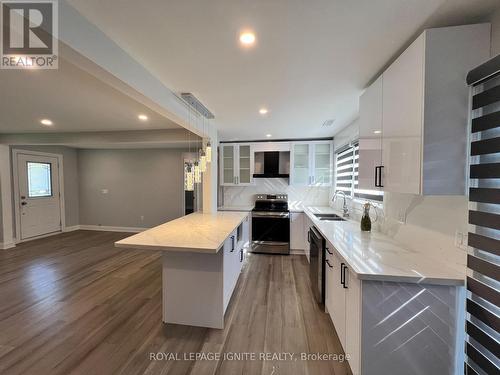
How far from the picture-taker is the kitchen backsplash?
4684 millimetres

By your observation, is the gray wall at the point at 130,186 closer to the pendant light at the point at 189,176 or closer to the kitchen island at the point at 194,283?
the pendant light at the point at 189,176

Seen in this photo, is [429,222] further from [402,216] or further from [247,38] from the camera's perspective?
[247,38]

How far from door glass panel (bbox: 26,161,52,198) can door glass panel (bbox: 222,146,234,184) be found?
473 cm

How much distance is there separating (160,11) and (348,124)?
2.96 m

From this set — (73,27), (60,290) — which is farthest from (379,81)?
(60,290)

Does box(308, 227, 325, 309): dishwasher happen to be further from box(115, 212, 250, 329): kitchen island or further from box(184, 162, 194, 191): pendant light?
box(184, 162, 194, 191): pendant light

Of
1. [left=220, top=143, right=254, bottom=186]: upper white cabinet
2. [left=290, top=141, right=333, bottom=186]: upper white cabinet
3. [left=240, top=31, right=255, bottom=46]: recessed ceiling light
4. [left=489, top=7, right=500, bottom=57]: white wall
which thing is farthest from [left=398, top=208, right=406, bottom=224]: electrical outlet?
[left=220, top=143, right=254, bottom=186]: upper white cabinet

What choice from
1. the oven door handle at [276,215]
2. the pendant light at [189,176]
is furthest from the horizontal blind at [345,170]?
the pendant light at [189,176]

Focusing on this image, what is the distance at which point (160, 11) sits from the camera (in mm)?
1134

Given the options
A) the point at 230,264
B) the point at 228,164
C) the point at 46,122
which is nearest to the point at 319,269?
the point at 230,264

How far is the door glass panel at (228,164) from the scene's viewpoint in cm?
470

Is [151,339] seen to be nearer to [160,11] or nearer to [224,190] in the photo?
[160,11]

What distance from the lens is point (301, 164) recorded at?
4461mm

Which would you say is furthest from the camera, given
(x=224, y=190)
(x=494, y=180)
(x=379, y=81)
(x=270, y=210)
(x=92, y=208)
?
(x=92, y=208)
